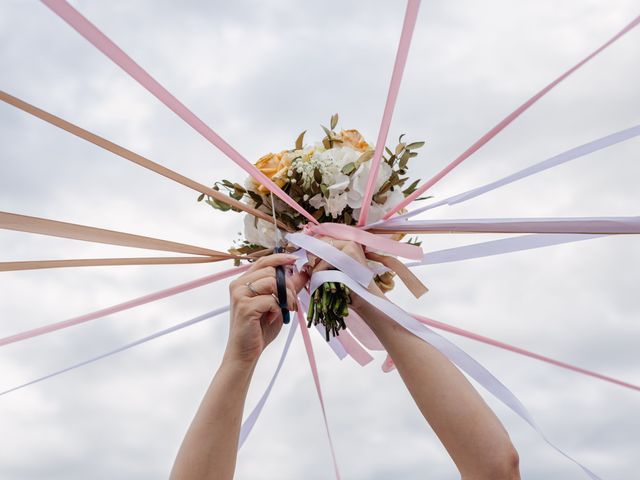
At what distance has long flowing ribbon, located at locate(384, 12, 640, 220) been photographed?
2.15 metres

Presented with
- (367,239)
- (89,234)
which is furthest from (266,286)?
(89,234)

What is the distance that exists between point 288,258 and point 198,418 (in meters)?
0.60

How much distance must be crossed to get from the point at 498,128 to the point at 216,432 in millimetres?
1318

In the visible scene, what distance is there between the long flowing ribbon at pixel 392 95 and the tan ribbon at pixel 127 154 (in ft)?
1.12

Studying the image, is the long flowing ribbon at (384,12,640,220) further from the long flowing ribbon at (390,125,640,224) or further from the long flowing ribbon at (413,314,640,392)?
the long flowing ribbon at (413,314,640,392)

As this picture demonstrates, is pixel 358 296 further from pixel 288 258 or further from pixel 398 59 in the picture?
pixel 398 59

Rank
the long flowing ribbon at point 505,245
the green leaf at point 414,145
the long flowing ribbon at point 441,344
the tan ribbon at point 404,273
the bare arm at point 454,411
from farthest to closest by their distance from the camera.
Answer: the green leaf at point 414,145 < the tan ribbon at point 404,273 < the long flowing ribbon at point 505,245 < the long flowing ribbon at point 441,344 < the bare arm at point 454,411

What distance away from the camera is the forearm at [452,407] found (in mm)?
2281

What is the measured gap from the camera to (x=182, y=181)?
102 inches

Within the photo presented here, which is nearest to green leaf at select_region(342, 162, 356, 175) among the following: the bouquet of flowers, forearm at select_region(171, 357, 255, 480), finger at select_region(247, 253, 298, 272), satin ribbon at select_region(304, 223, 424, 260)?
the bouquet of flowers

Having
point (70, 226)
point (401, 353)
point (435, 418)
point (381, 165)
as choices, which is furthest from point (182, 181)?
point (435, 418)

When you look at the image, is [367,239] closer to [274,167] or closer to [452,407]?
[274,167]

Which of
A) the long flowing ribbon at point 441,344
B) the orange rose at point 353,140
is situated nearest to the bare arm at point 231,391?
the long flowing ribbon at point 441,344

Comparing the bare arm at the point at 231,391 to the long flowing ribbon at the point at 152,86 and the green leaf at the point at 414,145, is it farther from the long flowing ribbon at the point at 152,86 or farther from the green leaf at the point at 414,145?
the green leaf at the point at 414,145
